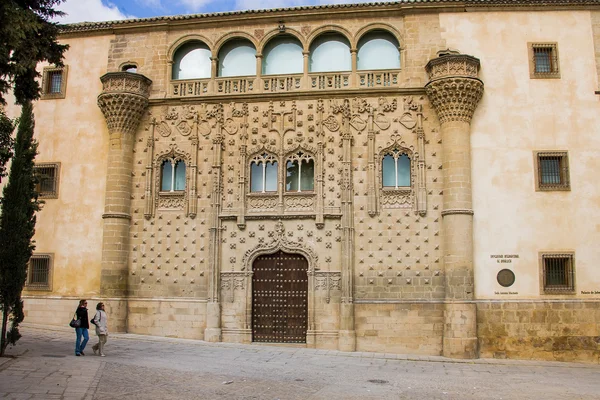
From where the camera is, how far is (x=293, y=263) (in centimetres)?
1933

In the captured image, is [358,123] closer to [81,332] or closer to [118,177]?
[118,177]

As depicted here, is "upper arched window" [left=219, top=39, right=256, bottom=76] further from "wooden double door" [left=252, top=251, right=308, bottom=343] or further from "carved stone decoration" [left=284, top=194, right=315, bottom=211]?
"wooden double door" [left=252, top=251, right=308, bottom=343]

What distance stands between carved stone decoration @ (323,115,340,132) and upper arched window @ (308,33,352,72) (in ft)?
6.45

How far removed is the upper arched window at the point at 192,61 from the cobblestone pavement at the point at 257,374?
9.74 meters

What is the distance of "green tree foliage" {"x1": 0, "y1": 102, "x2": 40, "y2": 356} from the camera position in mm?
14211

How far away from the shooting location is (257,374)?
13430mm

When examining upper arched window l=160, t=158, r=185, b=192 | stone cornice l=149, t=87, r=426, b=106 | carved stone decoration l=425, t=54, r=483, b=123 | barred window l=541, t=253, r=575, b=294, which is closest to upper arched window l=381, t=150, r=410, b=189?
carved stone decoration l=425, t=54, r=483, b=123

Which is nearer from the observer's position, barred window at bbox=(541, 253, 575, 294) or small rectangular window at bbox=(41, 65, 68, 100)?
barred window at bbox=(541, 253, 575, 294)

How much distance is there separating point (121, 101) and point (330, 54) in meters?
7.62

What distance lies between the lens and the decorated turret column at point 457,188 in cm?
1764

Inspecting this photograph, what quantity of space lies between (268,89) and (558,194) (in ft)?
34.3

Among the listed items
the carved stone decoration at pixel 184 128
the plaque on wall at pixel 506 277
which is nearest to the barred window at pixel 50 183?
the carved stone decoration at pixel 184 128

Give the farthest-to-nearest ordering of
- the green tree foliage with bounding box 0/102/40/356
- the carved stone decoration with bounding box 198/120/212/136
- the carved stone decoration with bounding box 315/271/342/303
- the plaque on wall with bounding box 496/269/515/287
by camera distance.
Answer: the carved stone decoration with bounding box 198/120/212/136
the carved stone decoration with bounding box 315/271/342/303
the plaque on wall with bounding box 496/269/515/287
the green tree foliage with bounding box 0/102/40/356

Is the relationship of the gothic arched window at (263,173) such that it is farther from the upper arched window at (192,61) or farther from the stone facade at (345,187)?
the upper arched window at (192,61)
